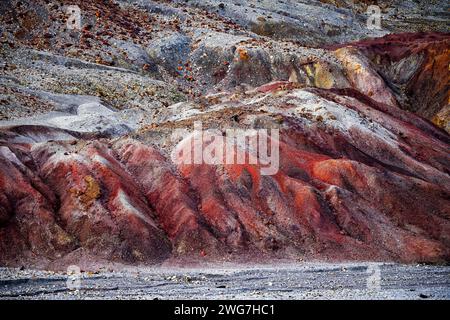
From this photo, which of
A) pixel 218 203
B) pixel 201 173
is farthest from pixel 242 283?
pixel 201 173

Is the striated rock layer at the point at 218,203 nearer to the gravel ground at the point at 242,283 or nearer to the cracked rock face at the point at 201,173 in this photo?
the cracked rock face at the point at 201,173

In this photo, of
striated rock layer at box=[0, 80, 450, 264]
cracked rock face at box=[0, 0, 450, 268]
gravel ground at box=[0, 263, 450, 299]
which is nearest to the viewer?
gravel ground at box=[0, 263, 450, 299]

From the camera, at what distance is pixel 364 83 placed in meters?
66.8

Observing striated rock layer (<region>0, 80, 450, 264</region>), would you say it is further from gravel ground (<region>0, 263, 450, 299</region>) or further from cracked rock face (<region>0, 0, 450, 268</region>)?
gravel ground (<region>0, 263, 450, 299</region>)

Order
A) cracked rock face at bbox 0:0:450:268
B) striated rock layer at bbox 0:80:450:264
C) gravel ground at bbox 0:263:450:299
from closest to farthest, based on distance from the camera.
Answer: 1. gravel ground at bbox 0:263:450:299
2. striated rock layer at bbox 0:80:450:264
3. cracked rock face at bbox 0:0:450:268

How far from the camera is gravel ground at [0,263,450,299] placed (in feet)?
82.5

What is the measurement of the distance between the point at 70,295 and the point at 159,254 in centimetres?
674

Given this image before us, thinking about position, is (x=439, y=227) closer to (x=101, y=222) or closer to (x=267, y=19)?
(x=101, y=222)

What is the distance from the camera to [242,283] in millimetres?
27516

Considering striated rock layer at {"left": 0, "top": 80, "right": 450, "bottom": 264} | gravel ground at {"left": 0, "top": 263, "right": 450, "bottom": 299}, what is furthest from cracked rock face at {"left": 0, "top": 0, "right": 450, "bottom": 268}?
gravel ground at {"left": 0, "top": 263, "right": 450, "bottom": 299}

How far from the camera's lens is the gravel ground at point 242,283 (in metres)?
25.2

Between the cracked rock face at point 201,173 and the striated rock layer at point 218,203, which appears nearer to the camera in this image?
the striated rock layer at point 218,203

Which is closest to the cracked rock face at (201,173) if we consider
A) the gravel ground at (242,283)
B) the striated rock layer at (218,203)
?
the striated rock layer at (218,203)
